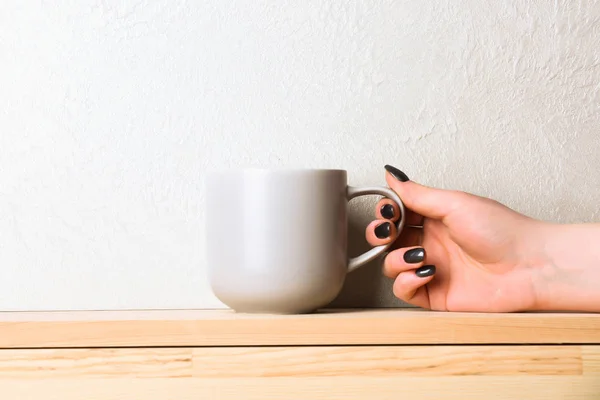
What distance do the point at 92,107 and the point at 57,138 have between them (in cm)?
6

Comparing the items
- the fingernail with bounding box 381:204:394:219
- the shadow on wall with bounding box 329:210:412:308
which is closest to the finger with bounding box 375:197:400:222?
the fingernail with bounding box 381:204:394:219

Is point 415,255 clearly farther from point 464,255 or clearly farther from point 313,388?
point 313,388

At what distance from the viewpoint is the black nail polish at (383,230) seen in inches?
31.2

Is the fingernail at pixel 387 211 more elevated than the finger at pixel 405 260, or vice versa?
the fingernail at pixel 387 211

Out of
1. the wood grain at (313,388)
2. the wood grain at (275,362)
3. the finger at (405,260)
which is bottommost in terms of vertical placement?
the wood grain at (313,388)

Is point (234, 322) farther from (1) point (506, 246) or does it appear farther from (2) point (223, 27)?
(2) point (223, 27)

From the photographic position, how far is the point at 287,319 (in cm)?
67

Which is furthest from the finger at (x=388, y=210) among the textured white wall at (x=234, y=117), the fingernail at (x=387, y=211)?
the textured white wall at (x=234, y=117)

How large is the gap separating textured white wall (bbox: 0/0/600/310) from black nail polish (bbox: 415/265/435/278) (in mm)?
121

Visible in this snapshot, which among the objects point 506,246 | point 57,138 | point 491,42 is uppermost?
point 491,42

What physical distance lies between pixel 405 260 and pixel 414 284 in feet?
0.09

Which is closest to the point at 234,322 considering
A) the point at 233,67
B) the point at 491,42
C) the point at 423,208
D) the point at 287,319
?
the point at 287,319

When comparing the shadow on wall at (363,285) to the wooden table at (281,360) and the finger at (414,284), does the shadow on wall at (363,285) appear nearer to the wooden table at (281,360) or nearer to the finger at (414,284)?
the finger at (414,284)

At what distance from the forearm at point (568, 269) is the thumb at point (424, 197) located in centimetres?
10
